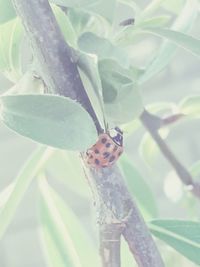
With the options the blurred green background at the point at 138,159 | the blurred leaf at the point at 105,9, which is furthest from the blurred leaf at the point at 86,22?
the blurred green background at the point at 138,159

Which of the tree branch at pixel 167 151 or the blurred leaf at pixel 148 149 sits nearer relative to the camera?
the tree branch at pixel 167 151

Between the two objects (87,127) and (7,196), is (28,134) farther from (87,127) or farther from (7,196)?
(7,196)

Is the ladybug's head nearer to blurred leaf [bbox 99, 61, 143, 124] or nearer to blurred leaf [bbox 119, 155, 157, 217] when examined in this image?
blurred leaf [bbox 99, 61, 143, 124]

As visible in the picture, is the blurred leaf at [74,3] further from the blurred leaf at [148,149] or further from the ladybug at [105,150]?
the blurred leaf at [148,149]

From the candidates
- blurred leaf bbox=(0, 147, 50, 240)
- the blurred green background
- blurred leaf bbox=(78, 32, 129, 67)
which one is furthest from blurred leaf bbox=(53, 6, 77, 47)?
the blurred green background

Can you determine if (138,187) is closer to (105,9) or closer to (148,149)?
(148,149)

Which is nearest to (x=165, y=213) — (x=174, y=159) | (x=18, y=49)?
(x=174, y=159)
